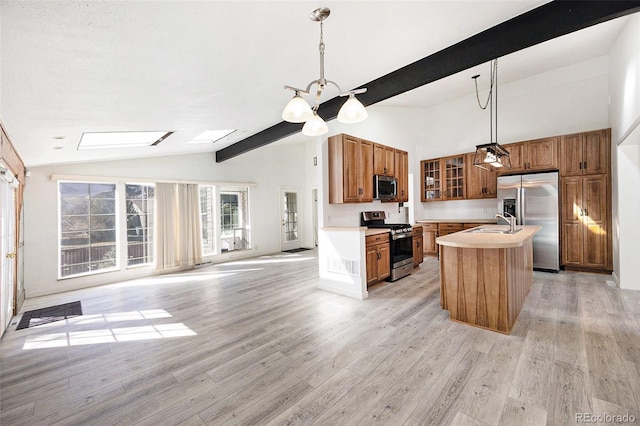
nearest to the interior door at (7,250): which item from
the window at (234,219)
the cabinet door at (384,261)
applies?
the window at (234,219)

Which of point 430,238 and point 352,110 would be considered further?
point 430,238

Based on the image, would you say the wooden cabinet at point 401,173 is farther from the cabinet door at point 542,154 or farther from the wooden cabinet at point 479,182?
the cabinet door at point 542,154

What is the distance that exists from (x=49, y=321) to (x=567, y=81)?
907 centimetres

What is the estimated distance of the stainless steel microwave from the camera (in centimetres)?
493

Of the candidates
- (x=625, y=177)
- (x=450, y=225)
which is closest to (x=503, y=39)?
(x=625, y=177)

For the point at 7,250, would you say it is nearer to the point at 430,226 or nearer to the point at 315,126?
the point at 315,126

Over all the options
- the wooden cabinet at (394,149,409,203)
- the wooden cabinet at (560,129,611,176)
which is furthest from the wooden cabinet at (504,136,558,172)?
the wooden cabinet at (394,149,409,203)

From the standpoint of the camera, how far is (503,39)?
7.54ft

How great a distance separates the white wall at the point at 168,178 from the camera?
447 centimetres

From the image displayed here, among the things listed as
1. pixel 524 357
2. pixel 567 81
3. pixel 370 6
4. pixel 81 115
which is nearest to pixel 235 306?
pixel 81 115

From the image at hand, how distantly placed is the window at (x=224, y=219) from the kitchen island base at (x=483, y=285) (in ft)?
18.1

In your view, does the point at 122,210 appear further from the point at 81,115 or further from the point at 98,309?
the point at 81,115

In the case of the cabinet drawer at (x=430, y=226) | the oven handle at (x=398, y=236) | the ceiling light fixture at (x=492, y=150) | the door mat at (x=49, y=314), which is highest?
the ceiling light fixture at (x=492, y=150)

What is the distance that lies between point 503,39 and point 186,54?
2.54m
